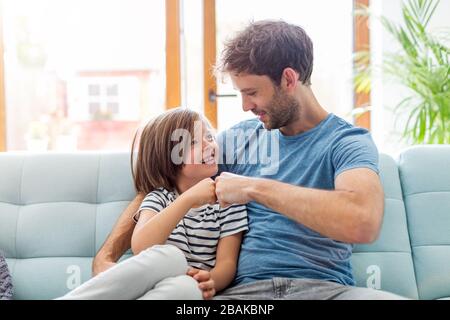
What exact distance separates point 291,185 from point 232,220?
0.29m

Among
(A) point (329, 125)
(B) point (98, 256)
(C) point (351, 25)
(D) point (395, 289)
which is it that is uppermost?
(C) point (351, 25)

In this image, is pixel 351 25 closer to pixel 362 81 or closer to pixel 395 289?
pixel 362 81

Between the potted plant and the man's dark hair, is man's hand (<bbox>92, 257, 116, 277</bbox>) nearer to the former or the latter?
the man's dark hair

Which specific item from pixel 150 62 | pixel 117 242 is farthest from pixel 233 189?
pixel 150 62

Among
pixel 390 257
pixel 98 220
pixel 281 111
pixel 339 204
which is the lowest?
pixel 390 257

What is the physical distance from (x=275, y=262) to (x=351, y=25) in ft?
5.90

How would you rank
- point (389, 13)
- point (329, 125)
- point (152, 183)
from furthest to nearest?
1. point (389, 13)
2. point (152, 183)
3. point (329, 125)

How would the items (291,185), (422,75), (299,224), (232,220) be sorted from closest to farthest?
(291,185) < (299,224) < (232,220) < (422,75)

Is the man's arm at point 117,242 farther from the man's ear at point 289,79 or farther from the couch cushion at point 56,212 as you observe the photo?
the man's ear at point 289,79

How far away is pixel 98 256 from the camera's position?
5.76ft

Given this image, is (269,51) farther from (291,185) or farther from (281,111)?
(291,185)

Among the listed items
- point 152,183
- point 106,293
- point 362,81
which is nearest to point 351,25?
point 362,81

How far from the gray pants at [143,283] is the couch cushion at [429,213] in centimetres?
86

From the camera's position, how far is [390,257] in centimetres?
189
